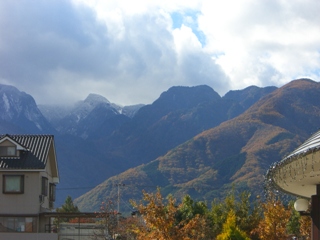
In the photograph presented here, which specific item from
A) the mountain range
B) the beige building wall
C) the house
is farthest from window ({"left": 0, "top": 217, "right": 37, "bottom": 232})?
the mountain range

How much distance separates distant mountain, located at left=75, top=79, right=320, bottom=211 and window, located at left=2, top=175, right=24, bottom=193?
46.5 meters

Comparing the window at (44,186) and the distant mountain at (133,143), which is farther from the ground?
the distant mountain at (133,143)

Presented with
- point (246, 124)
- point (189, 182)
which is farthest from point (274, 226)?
point (246, 124)

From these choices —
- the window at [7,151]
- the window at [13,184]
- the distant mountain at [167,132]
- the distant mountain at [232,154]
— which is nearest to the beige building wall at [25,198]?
the window at [13,184]

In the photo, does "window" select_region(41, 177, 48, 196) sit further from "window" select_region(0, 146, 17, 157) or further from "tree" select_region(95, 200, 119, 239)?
"tree" select_region(95, 200, 119, 239)

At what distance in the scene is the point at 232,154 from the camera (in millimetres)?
117938

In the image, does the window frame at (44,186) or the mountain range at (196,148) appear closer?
the window frame at (44,186)

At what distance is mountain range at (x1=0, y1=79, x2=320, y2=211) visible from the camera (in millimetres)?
99875

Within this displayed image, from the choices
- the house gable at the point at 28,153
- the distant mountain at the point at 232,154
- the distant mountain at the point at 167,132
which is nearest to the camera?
the house gable at the point at 28,153

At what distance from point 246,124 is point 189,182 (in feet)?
108

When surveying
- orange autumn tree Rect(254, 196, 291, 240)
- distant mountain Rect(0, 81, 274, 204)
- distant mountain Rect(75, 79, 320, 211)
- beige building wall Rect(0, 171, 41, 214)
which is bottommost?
orange autumn tree Rect(254, 196, 291, 240)

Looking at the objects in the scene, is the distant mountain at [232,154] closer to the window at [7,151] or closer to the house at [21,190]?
the house at [21,190]

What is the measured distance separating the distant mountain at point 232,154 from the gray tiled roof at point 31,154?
43.2 m

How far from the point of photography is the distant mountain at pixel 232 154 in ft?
316
